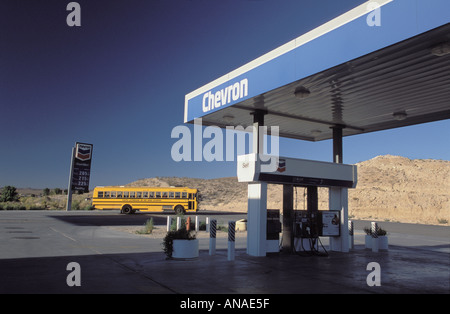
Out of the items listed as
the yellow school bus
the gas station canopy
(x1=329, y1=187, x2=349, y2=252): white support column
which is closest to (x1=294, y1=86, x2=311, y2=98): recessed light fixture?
the gas station canopy

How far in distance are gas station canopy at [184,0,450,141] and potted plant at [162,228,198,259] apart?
500 centimetres

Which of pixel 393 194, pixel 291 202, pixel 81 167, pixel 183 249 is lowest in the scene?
pixel 183 249

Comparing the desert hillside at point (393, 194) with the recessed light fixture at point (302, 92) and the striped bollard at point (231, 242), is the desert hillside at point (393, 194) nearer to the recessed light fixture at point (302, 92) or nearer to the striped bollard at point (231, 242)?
the striped bollard at point (231, 242)

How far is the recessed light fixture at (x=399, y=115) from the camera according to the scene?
14252 mm

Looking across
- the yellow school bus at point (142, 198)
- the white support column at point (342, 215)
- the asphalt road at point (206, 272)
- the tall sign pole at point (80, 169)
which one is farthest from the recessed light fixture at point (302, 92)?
the tall sign pole at point (80, 169)

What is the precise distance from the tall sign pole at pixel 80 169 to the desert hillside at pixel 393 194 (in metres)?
28.1

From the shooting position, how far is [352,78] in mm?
10469

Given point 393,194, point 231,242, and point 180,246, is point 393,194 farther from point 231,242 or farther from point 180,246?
point 180,246

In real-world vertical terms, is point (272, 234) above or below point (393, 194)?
below

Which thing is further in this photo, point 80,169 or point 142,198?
point 80,169

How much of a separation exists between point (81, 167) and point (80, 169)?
0.96 feet

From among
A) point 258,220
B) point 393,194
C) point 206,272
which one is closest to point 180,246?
point 206,272
